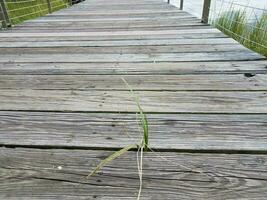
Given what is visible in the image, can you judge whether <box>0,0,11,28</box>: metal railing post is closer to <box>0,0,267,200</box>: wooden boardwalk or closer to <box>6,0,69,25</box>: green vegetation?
<box>6,0,69,25</box>: green vegetation

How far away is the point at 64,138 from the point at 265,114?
2.44ft

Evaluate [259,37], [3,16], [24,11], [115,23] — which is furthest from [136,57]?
[24,11]

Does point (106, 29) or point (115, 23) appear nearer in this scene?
point (106, 29)

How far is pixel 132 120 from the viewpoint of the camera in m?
1.03

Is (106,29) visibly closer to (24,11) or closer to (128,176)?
(128,176)

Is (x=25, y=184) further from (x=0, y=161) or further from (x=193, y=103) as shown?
(x=193, y=103)

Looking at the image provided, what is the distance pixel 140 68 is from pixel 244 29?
1932 mm

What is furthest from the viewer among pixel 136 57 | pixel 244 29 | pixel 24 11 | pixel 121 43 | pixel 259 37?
pixel 24 11

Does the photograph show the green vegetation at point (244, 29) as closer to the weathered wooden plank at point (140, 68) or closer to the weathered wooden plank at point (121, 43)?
the weathered wooden plank at point (121, 43)

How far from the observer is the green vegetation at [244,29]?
8.69ft

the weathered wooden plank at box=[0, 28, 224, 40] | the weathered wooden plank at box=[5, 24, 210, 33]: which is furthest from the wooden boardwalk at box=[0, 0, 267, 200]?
the weathered wooden plank at box=[5, 24, 210, 33]

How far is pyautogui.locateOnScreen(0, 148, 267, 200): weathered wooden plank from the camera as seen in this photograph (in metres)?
0.70

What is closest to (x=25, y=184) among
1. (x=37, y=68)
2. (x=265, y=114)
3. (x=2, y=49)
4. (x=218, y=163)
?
(x=218, y=163)

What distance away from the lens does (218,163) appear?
0.80 metres
